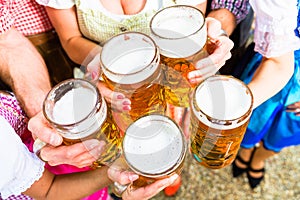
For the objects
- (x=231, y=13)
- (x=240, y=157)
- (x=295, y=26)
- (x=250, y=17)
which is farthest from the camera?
(x=240, y=157)

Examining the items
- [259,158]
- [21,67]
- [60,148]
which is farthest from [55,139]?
[259,158]

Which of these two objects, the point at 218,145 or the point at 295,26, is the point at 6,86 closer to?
the point at 218,145

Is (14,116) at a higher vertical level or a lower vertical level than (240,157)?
higher

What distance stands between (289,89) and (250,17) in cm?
34

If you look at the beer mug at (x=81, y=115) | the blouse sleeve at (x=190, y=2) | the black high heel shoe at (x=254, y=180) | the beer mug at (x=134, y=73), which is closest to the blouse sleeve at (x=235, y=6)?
the blouse sleeve at (x=190, y=2)

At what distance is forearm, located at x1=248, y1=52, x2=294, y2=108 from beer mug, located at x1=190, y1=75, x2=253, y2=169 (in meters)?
0.29

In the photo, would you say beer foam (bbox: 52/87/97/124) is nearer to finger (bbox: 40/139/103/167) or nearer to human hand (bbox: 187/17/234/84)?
finger (bbox: 40/139/103/167)

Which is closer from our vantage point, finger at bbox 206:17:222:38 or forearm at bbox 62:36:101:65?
finger at bbox 206:17:222:38

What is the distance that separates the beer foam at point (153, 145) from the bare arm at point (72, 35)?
41 cm

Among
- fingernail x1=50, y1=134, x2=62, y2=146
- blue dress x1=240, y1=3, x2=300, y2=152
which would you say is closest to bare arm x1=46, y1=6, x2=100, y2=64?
fingernail x1=50, y1=134, x2=62, y2=146

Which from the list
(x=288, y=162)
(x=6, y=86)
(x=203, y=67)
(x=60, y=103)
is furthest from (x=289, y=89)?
(x=6, y=86)

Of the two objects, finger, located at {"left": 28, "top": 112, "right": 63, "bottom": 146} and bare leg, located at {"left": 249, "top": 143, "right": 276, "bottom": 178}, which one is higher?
finger, located at {"left": 28, "top": 112, "right": 63, "bottom": 146}

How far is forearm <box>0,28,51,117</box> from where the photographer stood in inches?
56.0

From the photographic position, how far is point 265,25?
1.27 m
